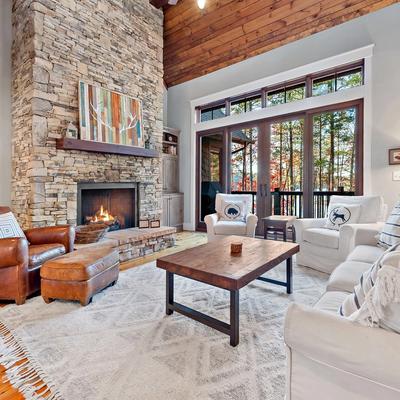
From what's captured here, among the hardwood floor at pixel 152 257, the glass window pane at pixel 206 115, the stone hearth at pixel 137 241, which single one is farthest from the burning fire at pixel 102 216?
the glass window pane at pixel 206 115

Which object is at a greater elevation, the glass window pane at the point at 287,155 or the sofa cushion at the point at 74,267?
the glass window pane at the point at 287,155

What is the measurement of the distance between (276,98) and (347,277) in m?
4.17

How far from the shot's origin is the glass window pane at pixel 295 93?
15.4 feet

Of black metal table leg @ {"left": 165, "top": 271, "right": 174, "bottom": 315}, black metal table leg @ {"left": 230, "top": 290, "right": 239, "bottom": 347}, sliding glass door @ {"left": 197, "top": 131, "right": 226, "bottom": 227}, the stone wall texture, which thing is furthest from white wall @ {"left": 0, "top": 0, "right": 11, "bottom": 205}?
black metal table leg @ {"left": 230, "top": 290, "right": 239, "bottom": 347}

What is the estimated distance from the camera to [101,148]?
3.78m

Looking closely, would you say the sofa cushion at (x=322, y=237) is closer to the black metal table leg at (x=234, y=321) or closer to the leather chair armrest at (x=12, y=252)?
the black metal table leg at (x=234, y=321)

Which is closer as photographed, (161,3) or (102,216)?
(102,216)

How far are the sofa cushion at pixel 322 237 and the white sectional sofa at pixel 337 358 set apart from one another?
227 centimetres

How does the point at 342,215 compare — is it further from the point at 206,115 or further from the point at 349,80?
the point at 206,115

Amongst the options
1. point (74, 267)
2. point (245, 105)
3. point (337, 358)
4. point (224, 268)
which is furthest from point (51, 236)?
point (245, 105)

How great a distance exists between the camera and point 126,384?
1335 mm

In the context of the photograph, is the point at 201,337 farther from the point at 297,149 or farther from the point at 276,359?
the point at 297,149

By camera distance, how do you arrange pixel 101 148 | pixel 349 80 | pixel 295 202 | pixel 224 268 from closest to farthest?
1. pixel 224 268
2. pixel 101 148
3. pixel 349 80
4. pixel 295 202

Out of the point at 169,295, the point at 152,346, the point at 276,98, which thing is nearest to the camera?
the point at 152,346
